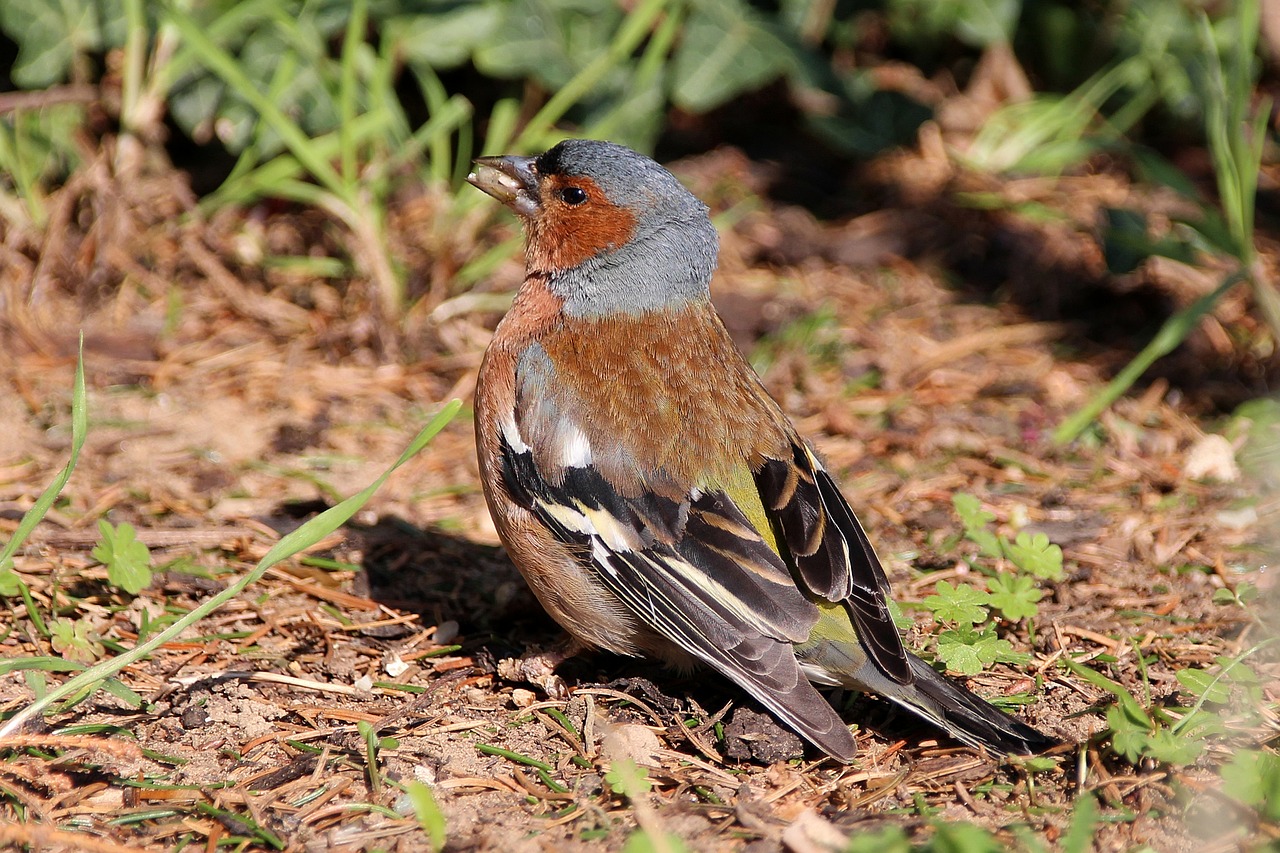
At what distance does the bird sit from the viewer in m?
3.48

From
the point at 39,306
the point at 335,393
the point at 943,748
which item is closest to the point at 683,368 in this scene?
the point at 943,748

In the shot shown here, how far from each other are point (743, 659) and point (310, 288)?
362 centimetres

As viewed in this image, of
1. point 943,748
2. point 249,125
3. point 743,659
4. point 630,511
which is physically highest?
point 249,125

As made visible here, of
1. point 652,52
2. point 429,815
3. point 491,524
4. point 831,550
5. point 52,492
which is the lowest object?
point 491,524

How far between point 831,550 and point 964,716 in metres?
0.59

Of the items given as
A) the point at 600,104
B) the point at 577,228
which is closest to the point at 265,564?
the point at 577,228

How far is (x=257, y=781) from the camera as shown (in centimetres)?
327

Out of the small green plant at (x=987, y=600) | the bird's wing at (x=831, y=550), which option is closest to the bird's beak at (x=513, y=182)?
the bird's wing at (x=831, y=550)

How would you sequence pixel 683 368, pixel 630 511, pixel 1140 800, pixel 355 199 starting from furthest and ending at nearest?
pixel 355 199 → pixel 683 368 → pixel 630 511 → pixel 1140 800

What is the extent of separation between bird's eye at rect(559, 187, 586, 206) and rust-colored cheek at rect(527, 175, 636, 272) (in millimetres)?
11

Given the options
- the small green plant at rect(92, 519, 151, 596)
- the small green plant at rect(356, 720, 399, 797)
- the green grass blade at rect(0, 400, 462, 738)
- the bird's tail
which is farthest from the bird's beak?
the bird's tail

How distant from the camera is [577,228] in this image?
4.43 meters

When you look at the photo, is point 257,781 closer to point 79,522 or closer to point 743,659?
point 743,659

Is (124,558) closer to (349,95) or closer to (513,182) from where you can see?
(513,182)
